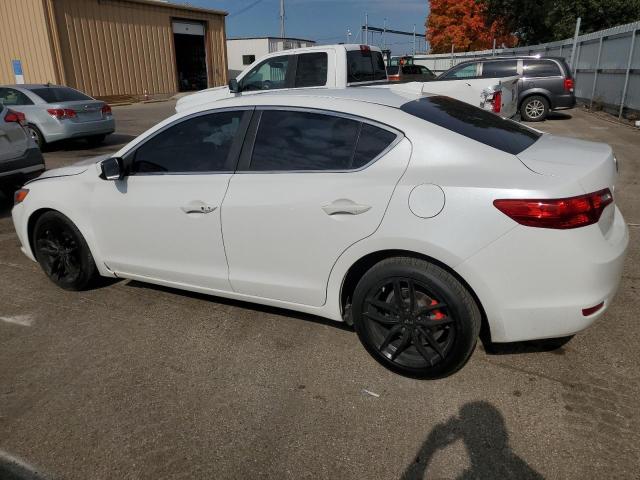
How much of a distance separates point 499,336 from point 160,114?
2040 cm

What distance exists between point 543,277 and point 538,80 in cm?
1333

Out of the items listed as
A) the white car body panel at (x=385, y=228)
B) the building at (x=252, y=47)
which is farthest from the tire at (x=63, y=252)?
the building at (x=252, y=47)

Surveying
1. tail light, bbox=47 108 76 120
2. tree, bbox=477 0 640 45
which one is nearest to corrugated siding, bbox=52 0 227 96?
tail light, bbox=47 108 76 120

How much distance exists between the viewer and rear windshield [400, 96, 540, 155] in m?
2.87

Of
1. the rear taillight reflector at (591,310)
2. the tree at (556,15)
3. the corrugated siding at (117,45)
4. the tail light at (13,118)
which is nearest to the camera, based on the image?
the rear taillight reflector at (591,310)

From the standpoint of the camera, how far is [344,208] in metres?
2.81

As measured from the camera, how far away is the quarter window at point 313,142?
2881mm

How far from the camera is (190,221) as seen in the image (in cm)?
334

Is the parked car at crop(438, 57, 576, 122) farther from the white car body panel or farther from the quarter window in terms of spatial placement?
the quarter window

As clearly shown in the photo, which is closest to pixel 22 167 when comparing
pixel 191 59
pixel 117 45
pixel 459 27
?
pixel 117 45

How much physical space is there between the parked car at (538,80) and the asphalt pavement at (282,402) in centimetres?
1161

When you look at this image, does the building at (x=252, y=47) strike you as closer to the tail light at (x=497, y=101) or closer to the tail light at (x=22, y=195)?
the tail light at (x=497, y=101)

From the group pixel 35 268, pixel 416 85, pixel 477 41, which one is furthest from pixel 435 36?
pixel 35 268

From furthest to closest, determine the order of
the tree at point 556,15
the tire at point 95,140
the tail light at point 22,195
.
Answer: the tree at point 556,15 → the tire at point 95,140 → the tail light at point 22,195
